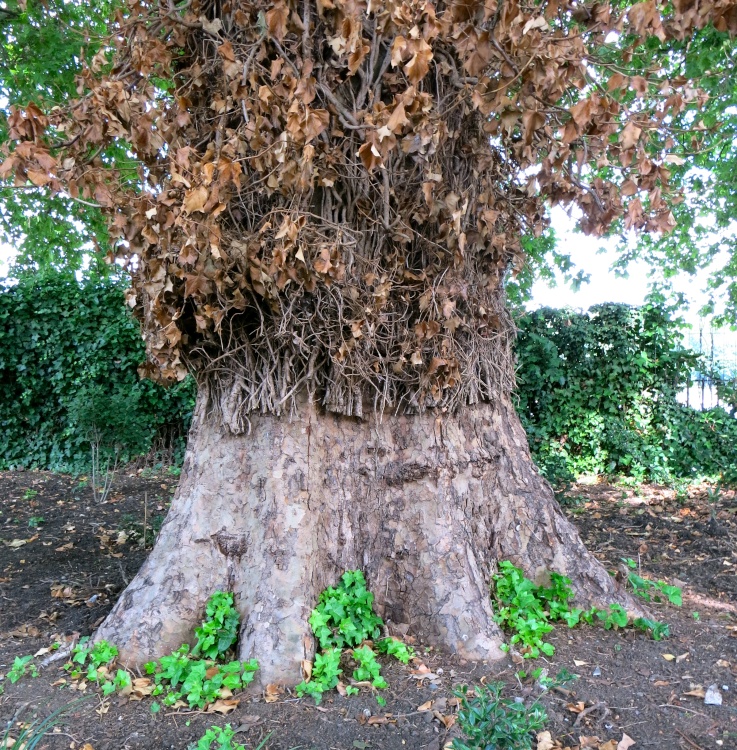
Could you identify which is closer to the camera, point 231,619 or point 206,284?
point 206,284

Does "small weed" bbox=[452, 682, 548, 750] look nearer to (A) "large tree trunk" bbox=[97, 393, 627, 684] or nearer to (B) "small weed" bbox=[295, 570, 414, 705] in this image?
(B) "small weed" bbox=[295, 570, 414, 705]

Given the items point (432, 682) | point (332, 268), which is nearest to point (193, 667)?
point (432, 682)

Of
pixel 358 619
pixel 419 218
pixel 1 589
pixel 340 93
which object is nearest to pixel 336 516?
pixel 358 619

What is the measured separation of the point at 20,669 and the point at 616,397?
7.42 meters

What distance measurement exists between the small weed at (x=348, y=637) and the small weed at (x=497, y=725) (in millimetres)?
523

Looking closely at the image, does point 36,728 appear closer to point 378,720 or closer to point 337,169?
point 378,720

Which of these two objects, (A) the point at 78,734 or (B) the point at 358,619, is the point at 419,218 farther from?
(A) the point at 78,734

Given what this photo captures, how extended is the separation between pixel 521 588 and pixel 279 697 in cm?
146

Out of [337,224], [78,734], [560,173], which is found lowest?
[78,734]

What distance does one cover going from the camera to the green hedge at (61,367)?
846cm

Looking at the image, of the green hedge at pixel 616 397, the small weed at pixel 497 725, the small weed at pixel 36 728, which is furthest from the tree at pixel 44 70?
the green hedge at pixel 616 397

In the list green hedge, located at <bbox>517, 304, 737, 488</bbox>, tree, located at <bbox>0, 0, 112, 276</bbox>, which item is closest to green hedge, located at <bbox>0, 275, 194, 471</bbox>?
tree, located at <bbox>0, 0, 112, 276</bbox>

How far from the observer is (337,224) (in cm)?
318

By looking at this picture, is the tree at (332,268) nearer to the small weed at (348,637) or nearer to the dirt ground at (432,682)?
the small weed at (348,637)
